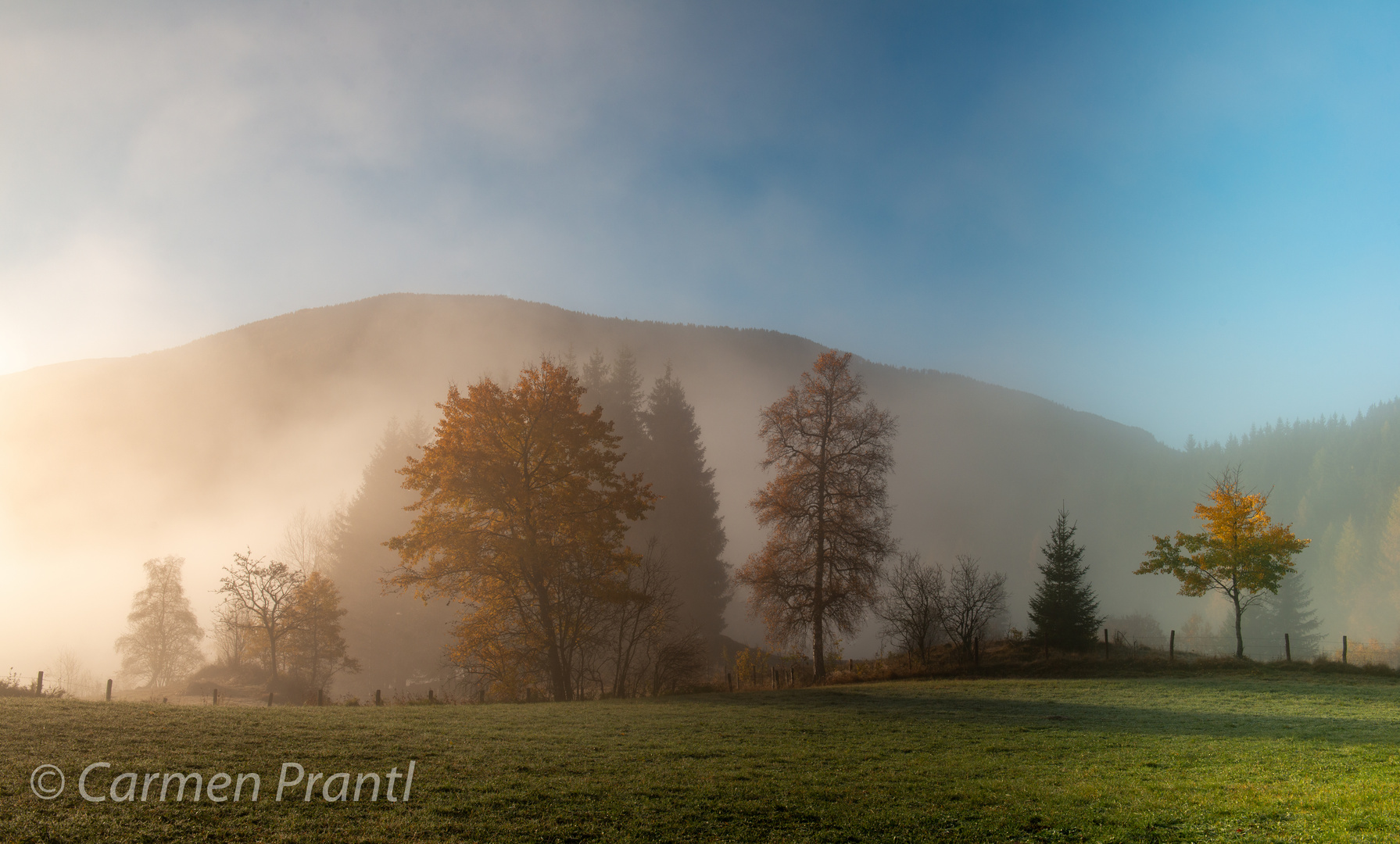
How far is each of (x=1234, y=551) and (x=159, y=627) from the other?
83.2 m

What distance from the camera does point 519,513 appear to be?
86.2 feet

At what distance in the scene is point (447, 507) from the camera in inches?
1062

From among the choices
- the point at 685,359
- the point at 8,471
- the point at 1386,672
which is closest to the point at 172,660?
the point at 1386,672

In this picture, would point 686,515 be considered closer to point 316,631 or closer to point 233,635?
point 316,631

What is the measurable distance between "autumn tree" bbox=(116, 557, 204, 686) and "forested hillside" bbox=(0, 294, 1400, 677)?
Answer: 110 ft

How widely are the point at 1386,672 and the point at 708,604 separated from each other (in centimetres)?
3629

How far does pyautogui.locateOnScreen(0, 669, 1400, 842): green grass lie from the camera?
6980 millimetres

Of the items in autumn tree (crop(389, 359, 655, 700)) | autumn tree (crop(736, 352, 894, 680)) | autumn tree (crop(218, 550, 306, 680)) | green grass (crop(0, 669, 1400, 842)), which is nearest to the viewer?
green grass (crop(0, 669, 1400, 842))

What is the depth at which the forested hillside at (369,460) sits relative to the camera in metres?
123

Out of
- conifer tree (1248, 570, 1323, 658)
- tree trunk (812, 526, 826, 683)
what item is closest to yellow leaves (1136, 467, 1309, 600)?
tree trunk (812, 526, 826, 683)

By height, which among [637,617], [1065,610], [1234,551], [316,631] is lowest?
[316,631]

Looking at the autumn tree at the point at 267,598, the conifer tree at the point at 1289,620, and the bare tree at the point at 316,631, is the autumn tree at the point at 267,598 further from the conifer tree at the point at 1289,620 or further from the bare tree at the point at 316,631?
the conifer tree at the point at 1289,620

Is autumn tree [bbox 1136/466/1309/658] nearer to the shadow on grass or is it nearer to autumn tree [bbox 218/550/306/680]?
the shadow on grass

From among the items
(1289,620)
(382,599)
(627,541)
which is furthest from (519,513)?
(1289,620)
